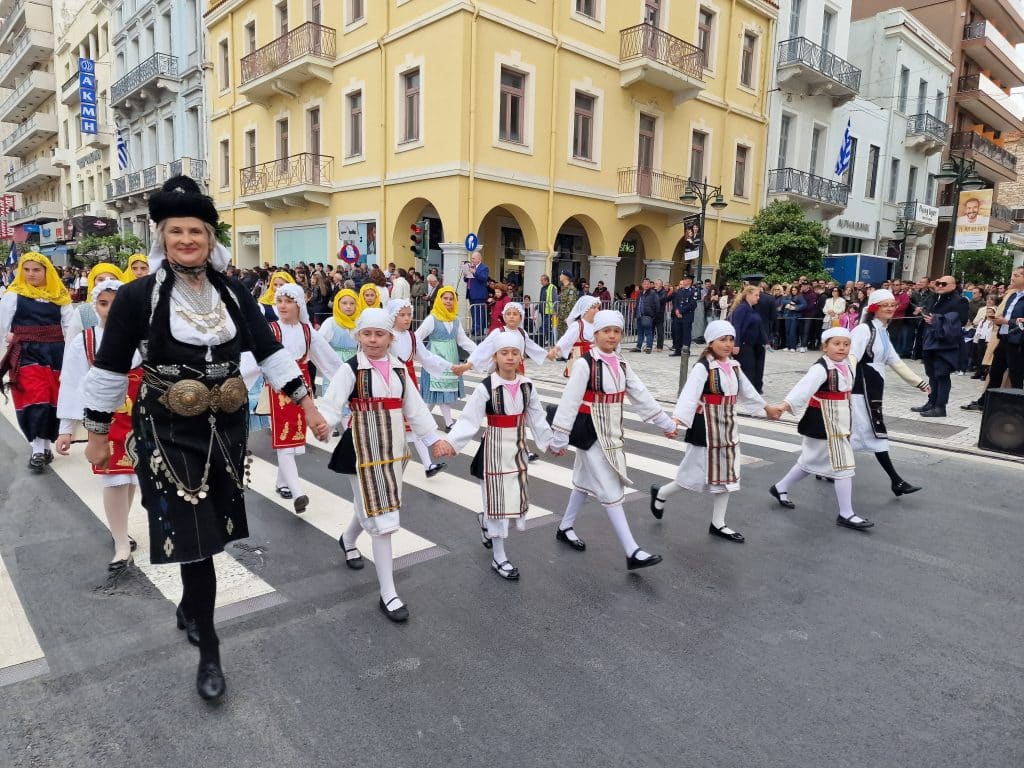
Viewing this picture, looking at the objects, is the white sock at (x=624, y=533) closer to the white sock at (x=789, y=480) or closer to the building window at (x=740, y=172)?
the white sock at (x=789, y=480)

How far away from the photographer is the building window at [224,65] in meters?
26.4

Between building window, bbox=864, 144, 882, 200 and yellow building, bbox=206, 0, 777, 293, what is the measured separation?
7.68 meters

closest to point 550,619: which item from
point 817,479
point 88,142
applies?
point 817,479

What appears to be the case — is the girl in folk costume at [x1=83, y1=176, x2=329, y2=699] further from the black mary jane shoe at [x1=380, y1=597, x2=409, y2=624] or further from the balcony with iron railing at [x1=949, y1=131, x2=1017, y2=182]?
the balcony with iron railing at [x1=949, y1=131, x2=1017, y2=182]

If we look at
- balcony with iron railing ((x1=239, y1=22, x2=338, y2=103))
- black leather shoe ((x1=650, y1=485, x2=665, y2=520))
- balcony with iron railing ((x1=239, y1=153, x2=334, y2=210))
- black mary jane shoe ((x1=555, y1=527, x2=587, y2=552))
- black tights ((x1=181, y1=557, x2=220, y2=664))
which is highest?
balcony with iron railing ((x1=239, y1=22, x2=338, y2=103))

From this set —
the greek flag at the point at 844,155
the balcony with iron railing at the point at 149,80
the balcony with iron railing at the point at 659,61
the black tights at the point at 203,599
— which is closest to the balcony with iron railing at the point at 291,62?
the balcony with iron railing at the point at 149,80

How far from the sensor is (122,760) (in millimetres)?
2672

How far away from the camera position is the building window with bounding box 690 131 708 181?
24.0 m

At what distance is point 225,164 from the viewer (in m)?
27.5

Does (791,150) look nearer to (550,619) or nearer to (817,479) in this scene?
(817,479)

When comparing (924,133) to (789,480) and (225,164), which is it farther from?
(789,480)

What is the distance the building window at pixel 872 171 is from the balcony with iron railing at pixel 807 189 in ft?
10.9

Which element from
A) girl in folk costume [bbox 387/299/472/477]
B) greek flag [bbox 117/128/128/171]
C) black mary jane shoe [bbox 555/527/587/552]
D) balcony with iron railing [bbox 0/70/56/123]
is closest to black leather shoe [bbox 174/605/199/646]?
black mary jane shoe [bbox 555/527/587/552]

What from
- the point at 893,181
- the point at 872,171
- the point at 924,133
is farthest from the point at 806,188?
the point at 924,133
